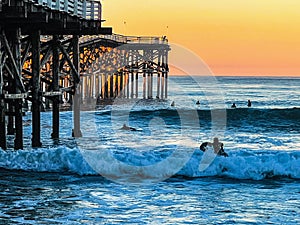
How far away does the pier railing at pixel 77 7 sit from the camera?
20891mm

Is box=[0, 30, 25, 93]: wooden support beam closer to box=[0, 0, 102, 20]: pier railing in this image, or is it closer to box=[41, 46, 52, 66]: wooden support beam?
box=[0, 0, 102, 20]: pier railing

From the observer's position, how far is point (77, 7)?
2406 centimetres

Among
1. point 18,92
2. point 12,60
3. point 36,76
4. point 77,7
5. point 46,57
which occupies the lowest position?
point 18,92

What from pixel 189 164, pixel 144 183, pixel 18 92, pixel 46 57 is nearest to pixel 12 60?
pixel 18 92

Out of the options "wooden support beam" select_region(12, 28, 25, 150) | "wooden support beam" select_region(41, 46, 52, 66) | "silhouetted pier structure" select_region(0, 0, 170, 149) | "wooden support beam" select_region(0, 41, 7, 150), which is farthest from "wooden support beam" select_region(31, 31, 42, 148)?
"wooden support beam" select_region(0, 41, 7, 150)

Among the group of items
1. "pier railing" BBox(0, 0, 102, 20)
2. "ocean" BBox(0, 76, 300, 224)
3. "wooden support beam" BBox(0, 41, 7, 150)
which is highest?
"pier railing" BBox(0, 0, 102, 20)

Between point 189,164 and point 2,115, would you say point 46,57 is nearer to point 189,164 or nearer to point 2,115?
point 2,115

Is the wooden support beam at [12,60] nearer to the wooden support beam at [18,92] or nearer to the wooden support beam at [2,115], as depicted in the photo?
the wooden support beam at [18,92]

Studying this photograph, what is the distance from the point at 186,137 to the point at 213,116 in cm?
1915

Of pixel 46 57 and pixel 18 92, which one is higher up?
pixel 46 57

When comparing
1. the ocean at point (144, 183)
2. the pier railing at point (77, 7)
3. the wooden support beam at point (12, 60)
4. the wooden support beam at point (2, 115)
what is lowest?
the ocean at point (144, 183)

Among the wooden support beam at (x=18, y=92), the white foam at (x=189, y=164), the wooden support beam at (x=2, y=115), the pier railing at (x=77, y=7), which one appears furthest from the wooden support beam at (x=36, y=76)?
the white foam at (x=189, y=164)

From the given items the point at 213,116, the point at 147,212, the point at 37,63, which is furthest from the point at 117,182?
the point at 213,116

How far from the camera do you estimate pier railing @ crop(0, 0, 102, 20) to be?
20891 millimetres
